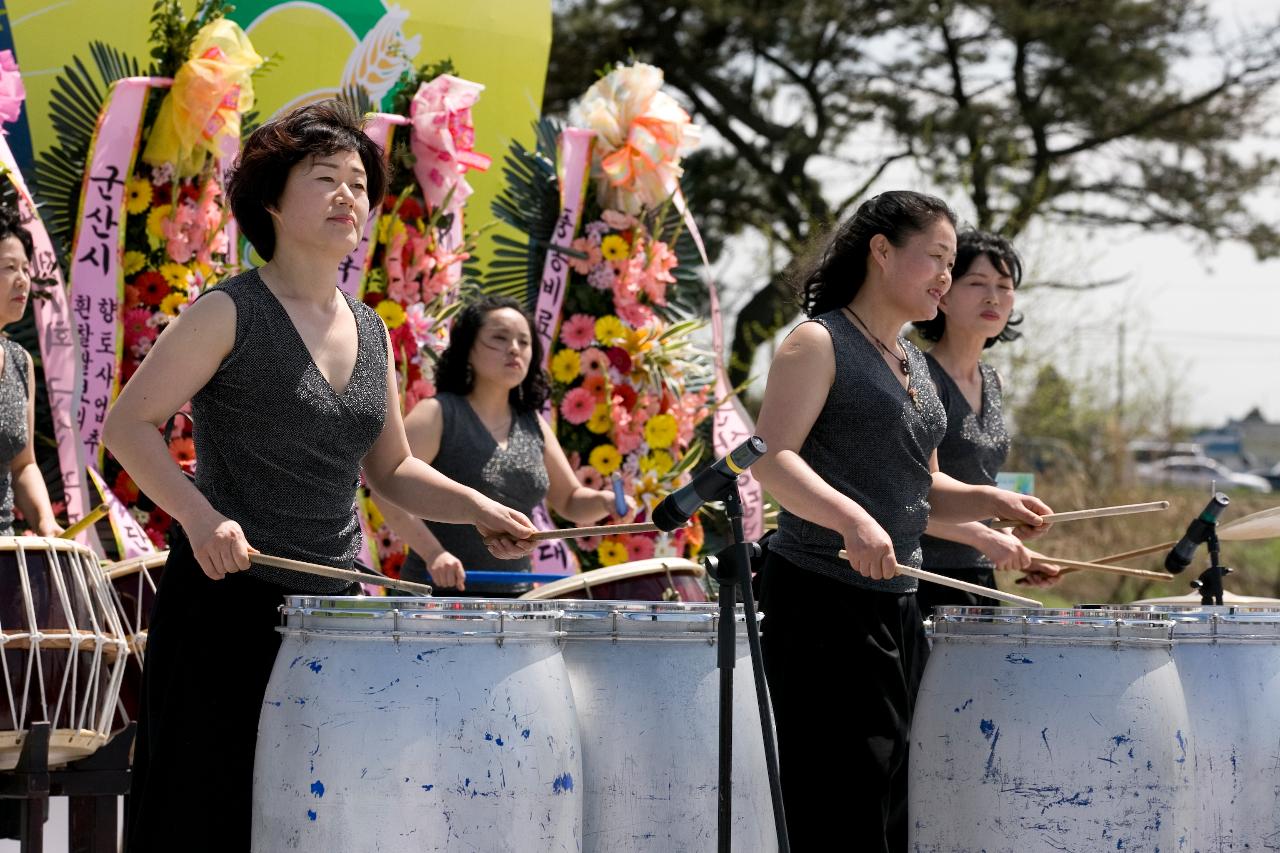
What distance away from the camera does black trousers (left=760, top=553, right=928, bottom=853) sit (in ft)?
10.8

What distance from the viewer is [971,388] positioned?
450 cm

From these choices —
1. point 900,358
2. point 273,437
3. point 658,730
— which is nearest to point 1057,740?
point 658,730

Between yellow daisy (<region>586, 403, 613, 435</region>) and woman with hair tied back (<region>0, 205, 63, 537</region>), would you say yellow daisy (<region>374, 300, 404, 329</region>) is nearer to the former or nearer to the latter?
yellow daisy (<region>586, 403, 613, 435</region>)

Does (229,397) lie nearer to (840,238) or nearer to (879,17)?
(840,238)

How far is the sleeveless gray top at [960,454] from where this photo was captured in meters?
4.34

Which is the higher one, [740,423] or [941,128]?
[941,128]

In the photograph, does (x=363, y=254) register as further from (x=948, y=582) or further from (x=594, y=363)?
(x=948, y=582)

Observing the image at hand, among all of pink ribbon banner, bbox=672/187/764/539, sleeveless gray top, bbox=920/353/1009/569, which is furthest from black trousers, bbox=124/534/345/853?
pink ribbon banner, bbox=672/187/764/539

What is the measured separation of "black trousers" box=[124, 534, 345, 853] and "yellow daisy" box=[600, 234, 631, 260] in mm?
3550

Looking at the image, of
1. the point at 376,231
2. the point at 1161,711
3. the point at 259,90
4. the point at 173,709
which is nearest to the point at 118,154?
the point at 376,231

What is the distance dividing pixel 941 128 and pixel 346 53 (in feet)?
22.3

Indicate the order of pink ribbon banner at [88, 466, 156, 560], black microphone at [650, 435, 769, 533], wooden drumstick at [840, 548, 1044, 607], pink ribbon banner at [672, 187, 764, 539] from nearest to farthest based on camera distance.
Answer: black microphone at [650, 435, 769, 533] < wooden drumstick at [840, 548, 1044, 607] < pink ribbon banner at [88, 466, 156, 560] < pink ribbon banner at [672, 187, 764, 539]

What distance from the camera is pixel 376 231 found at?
19.3 feet

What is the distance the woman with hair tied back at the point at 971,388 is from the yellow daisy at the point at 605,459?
1794mm
